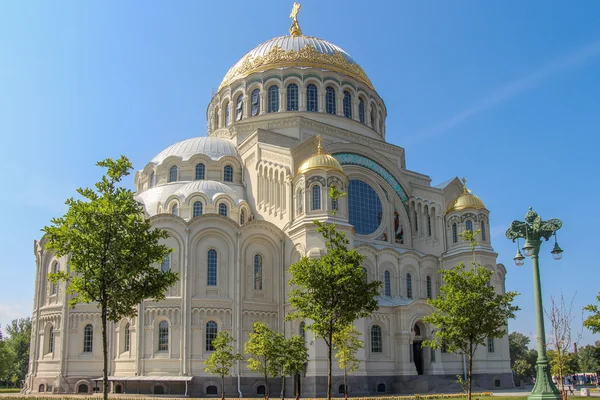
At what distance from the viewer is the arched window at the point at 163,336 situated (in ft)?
125

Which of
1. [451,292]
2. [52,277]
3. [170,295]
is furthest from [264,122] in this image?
[52,277]

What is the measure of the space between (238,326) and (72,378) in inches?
452

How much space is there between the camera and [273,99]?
173 ft

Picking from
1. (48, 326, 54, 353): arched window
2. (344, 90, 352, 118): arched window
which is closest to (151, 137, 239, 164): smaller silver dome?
(344, 90, 352, 118): arched window

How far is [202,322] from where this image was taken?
38.2 m

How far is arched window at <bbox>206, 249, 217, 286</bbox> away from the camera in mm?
39406

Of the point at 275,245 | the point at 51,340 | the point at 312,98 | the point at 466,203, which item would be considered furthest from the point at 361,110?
the point at 51,340

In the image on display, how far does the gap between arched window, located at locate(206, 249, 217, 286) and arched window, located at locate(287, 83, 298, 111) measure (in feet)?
55.5

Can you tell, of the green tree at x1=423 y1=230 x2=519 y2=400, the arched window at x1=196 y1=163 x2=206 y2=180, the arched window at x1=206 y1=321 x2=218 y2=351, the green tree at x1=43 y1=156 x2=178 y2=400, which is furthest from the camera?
the arched window at x1=196 y1=163 x2=206 y2=180

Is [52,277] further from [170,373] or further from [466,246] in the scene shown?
Answer: [466,246]

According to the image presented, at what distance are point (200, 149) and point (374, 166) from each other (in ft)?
44.9

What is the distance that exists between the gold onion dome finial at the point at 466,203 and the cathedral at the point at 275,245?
0.13m

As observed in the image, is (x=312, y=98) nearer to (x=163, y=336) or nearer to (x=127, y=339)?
(x=163, y=336)

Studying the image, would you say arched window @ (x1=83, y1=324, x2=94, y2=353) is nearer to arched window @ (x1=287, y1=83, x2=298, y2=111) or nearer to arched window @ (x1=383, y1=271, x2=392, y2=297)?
arched window @ (x1=383, y1=271, x2=392, y2=297)
